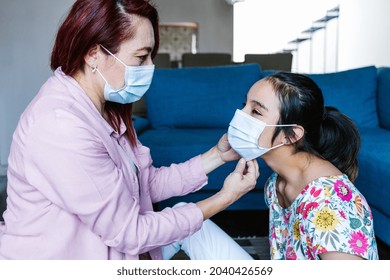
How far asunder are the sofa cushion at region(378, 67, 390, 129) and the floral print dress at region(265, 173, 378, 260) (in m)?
1.86

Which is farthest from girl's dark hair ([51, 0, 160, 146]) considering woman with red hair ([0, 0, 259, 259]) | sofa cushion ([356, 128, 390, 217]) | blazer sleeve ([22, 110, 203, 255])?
sofa cushion ([356, 128, 390, 217])

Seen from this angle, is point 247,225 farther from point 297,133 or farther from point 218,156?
point 297,133

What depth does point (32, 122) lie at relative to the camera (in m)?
0.84

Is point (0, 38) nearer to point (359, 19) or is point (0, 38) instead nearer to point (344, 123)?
point (344, 123)

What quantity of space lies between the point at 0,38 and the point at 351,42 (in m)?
4.99

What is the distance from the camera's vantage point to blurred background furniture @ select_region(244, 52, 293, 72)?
4.69m

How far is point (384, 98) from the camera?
272 centimetres

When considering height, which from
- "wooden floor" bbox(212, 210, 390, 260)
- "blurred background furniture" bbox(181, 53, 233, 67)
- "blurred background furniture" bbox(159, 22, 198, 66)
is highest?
"blurred background furniture" bbox(159, 22, 198, 66)

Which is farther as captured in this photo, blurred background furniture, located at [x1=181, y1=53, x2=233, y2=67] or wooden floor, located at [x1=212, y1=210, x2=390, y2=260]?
blurred background furniture, located at [x1=181, y1=53, x2=233, y2=67]

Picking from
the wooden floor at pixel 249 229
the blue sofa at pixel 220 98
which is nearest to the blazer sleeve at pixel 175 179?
the wooden floor at pixel 249 229

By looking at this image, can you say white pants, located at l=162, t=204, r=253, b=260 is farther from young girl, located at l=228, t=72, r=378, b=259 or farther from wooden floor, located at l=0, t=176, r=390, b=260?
wooden floor, located at l=0, t=176, r=390, b=260

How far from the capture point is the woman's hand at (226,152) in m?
1.33

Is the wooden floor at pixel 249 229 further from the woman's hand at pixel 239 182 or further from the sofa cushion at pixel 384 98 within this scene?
the sofa cushion at pixel 384 98

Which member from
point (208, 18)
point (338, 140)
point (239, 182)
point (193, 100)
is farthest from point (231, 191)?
point (208, 18)
